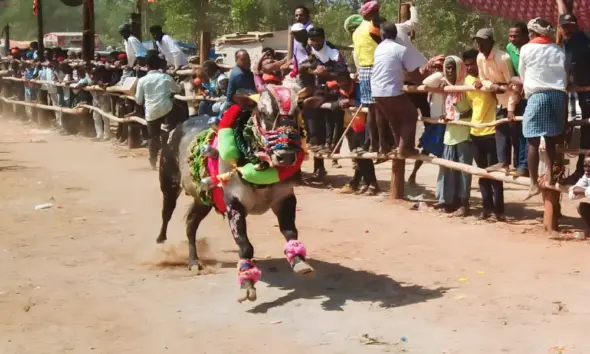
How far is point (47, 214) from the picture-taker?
10.3 metres

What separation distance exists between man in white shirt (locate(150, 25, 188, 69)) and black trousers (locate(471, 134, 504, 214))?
741 cm

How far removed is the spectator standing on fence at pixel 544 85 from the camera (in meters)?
8.06

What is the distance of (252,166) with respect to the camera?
660cm

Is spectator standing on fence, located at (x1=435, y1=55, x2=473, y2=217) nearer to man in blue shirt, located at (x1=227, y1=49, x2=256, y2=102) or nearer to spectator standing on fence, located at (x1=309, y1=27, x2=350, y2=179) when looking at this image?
spectator standing on fence, located at (x1=309, y1=27, x2=350, y2=179)

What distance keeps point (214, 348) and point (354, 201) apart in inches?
217

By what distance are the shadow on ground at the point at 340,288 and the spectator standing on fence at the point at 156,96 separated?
6769 millimetres

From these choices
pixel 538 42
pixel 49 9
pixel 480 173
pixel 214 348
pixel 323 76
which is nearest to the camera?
pixel 214 348

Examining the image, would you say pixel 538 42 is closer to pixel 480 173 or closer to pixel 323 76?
pixel 480 173

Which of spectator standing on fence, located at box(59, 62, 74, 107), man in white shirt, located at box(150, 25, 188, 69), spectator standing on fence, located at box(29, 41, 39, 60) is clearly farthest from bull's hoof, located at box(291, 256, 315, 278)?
spectator standing on fence, located at box(29, 41, 39, 60)

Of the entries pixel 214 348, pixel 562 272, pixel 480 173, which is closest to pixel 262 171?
pixel 214 348

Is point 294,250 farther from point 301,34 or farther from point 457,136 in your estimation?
point 301,34

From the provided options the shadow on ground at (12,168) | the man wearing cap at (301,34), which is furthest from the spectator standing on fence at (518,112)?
the shadow on ground at (12,168)

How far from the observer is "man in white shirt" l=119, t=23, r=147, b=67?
55.2 ft

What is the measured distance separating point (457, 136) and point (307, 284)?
3341 mm
